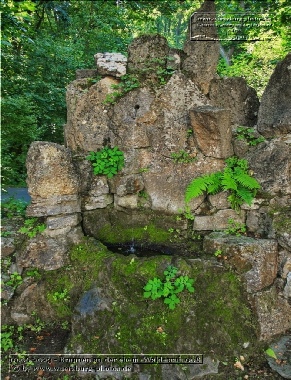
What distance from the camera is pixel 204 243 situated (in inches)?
189

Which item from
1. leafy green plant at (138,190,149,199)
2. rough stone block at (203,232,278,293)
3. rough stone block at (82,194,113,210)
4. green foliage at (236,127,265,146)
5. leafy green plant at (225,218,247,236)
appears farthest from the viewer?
leafy green plant at (138,190,149,199)

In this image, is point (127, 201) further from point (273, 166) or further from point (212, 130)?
point (273, 166)

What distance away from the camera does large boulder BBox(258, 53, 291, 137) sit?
15.9 ft

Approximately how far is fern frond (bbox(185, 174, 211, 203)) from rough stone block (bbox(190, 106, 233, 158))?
1.82ft

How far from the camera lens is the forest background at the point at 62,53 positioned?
7570mm

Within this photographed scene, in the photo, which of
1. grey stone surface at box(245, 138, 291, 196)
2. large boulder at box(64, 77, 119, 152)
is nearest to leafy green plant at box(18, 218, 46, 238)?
large boulder at box(64, 77, 119, 152)

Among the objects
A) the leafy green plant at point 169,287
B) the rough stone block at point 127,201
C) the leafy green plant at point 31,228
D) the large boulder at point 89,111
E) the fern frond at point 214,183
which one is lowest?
the leafy green plant at point 169,287

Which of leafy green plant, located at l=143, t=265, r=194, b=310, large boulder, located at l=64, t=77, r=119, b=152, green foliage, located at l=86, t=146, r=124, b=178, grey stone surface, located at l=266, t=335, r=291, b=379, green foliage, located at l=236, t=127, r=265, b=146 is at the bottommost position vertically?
grey stone surface, located at l=266, t=335, r=291, b=379

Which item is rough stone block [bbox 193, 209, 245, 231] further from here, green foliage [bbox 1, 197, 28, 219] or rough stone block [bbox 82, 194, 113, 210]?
green foliage [bbox 1, 197, 28, 219]

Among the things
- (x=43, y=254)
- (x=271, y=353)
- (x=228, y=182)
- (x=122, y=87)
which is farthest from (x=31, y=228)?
(x=271, y=353)

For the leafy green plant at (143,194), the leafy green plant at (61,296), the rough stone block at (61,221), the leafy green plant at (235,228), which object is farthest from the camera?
the leafy green plant at (143,194)

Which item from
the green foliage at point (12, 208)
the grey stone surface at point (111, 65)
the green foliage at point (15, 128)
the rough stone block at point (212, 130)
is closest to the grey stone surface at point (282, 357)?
the rough stone block at point (212, 130)

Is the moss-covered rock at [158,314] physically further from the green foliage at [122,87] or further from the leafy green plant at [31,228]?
the green foliage at [122,87]

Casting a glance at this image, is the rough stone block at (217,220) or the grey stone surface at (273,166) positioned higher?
the grey stone surface at (273,166)
